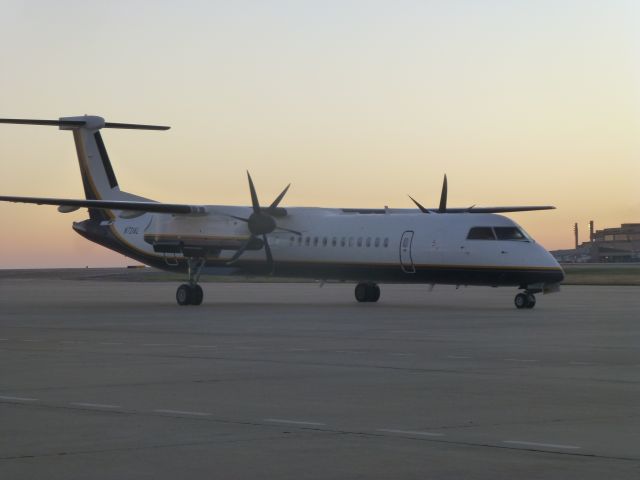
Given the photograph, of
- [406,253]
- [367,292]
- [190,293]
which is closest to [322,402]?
[406,253]

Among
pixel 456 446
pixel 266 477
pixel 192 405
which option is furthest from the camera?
pixel 192 405

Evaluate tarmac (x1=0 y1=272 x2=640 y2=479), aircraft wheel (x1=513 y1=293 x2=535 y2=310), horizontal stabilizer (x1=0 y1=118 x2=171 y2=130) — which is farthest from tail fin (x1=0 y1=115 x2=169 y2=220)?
tarmac (x1=0 y1=272 x2=640 y2=479)

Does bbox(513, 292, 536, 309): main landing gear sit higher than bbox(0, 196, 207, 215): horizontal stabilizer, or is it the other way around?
bbox(0, 196, 207, 215): horizontal stabilizer

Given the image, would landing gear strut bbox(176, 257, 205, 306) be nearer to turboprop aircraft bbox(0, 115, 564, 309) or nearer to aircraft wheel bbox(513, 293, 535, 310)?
turboprop aircraft bbox(0, 115, 564, 309)

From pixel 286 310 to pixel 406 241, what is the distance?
480cm

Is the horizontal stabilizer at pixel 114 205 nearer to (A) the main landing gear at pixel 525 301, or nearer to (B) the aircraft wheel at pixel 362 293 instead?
(B) the aircraft wheel at pixel 362 293

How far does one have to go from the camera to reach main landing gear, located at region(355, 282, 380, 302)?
4309 cm

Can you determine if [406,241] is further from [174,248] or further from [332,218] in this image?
[174,248]

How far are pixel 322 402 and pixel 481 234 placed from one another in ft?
80.7

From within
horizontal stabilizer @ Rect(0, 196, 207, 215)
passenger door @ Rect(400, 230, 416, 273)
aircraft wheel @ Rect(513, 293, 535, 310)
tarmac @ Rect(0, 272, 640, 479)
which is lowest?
tarmac @ Rect(0, 272, 640, 479)

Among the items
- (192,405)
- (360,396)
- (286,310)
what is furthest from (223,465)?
(286,310)

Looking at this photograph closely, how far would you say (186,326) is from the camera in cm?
2894

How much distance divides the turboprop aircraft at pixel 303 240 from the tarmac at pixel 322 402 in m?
8.94

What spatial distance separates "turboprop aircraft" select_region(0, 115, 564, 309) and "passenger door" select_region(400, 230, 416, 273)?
32 mm
